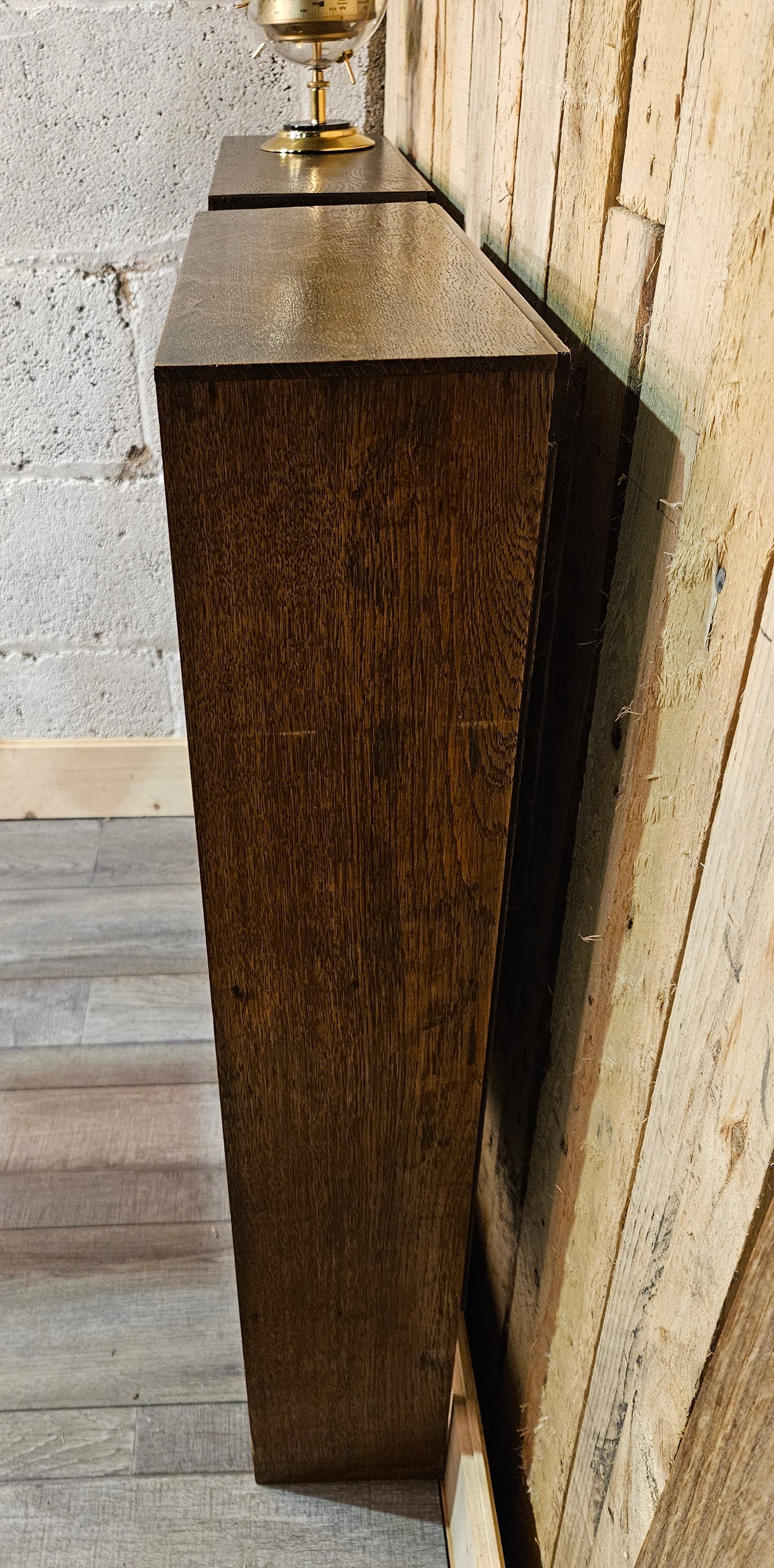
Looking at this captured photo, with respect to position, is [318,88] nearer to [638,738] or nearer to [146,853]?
[638,738]

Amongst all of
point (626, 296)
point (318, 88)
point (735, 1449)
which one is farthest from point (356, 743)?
point (318, 88)

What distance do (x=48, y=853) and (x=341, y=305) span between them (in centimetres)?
172

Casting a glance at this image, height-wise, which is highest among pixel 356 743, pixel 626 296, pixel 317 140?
pixel 626 296

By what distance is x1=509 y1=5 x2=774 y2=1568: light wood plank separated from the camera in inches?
20.7

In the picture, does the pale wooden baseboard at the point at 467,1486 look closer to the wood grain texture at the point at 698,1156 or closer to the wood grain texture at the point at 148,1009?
the wood grain texture at the point at 698,1156

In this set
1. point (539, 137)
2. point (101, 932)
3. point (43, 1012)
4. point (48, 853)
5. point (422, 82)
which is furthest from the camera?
point (48, 853)

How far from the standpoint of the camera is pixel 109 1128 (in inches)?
65.2

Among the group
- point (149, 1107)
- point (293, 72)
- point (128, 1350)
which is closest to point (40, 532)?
point (293, 72)

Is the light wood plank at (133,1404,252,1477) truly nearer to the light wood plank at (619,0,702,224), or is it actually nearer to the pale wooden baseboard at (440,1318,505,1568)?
the pale wooden baseboard at (440,1318,505,1568)

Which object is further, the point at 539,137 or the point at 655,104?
the point at 539,137

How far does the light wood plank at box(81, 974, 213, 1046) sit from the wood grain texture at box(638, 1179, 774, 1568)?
130 centimetres

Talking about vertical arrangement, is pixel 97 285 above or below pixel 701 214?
below

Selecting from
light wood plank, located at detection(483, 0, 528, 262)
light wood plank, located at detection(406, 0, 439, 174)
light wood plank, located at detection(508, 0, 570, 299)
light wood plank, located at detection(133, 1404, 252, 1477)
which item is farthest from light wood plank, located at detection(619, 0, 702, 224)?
light wood plank, located at detection(133, 1404, 252, 1477)

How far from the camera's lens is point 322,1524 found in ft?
3.89
